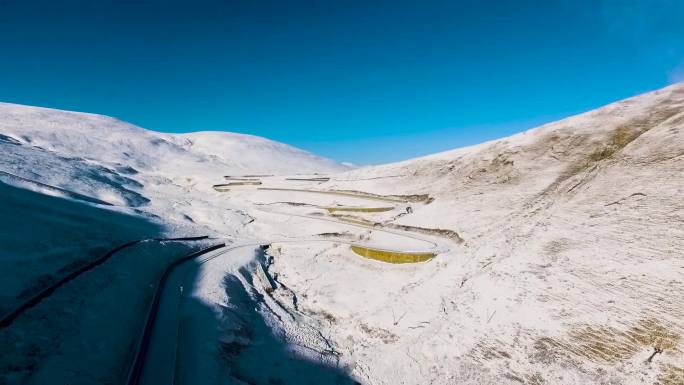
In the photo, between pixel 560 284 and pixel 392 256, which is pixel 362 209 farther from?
pixel 560 284

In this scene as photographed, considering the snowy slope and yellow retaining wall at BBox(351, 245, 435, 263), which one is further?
the snowy slope

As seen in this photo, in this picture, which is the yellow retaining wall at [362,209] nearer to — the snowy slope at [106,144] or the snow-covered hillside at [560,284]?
the snow-covered hillside at [560,284]

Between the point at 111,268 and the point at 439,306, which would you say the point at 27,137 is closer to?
the point at 111,268

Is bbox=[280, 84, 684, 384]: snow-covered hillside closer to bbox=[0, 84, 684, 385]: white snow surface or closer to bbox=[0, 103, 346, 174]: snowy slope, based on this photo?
bbox=[0, 84, 684, 385]: white snow surface

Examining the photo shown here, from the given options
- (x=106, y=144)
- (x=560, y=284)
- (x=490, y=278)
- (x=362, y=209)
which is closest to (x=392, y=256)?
(x=490, y=278)

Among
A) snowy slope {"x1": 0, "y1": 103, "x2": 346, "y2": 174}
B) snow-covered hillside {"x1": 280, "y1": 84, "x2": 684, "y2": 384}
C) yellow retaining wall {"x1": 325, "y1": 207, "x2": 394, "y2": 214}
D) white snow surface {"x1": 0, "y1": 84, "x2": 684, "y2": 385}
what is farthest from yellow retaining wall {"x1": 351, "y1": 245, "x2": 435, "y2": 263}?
snowy slope {"x1": 0, "y1": 103, "x2": 346, "y2": 174}

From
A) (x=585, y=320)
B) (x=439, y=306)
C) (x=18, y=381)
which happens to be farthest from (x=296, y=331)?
(x=585, y=320)

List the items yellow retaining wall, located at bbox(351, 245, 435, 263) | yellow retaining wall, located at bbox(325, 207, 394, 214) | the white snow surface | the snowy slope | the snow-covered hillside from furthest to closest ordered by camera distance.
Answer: the snowy slope < yellow retaining wall, located at bbox(325, 207, 394, 214) < yellow retaining wall, located at bbox(351, 245, 435, 263) < the white snow surface < the snow-covered hillside
